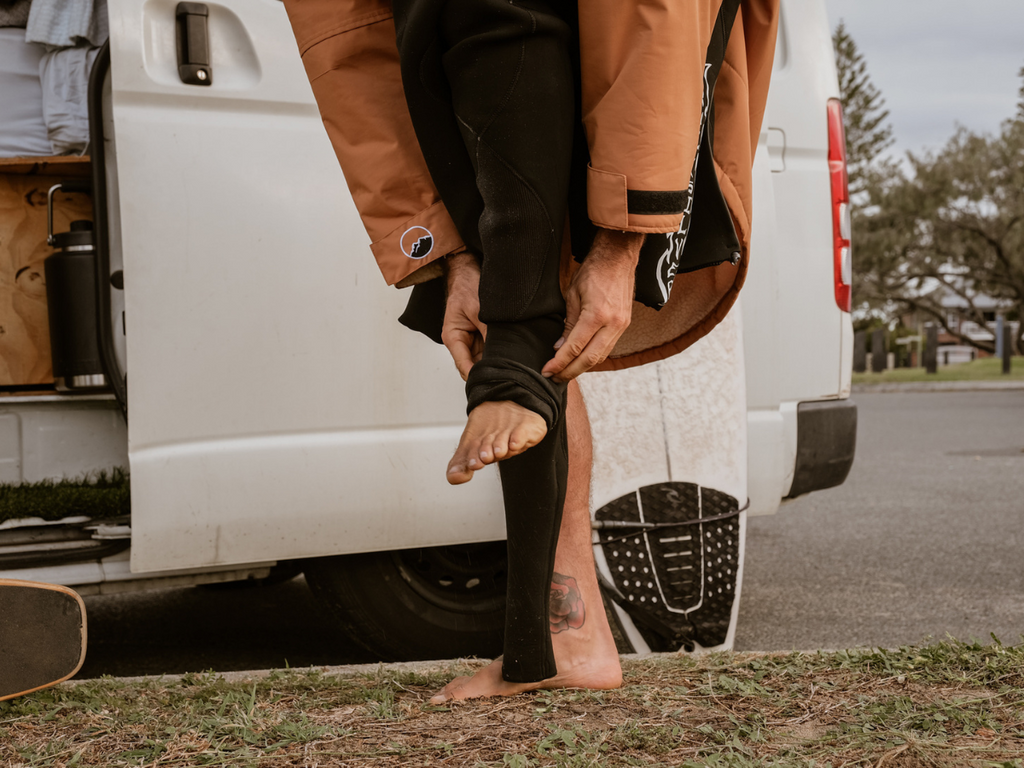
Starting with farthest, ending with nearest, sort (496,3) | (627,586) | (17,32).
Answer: (17,32) < (627,586) < (496,3)

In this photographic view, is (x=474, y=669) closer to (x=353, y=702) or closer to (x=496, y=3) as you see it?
(x=353, y=702)

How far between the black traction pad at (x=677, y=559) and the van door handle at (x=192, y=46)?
4.34 feet

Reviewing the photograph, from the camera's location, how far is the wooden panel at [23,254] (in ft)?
9.53

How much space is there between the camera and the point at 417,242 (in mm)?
1476

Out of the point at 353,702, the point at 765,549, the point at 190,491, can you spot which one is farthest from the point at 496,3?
the point at 765,549

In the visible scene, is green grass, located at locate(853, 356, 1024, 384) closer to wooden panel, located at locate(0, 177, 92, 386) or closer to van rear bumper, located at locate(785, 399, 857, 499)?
van rear bumper, located at locate(785, 399, 857, 499)

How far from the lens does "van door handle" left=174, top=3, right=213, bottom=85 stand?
6.64ft

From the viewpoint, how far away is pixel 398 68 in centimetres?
153

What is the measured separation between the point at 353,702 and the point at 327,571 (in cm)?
74

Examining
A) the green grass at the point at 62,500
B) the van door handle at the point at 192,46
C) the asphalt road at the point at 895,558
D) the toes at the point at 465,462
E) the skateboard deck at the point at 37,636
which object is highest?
the van door handle at the point at 192,46

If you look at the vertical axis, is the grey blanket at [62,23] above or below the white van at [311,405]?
above

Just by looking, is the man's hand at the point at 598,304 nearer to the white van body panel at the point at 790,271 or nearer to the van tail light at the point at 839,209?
the white van body panel at the point at 790,271

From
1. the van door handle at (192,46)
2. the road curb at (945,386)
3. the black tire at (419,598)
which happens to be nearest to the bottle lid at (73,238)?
the van door handle at (192,46)

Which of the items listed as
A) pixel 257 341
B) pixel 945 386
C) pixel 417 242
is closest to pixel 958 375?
pixel 945 386
